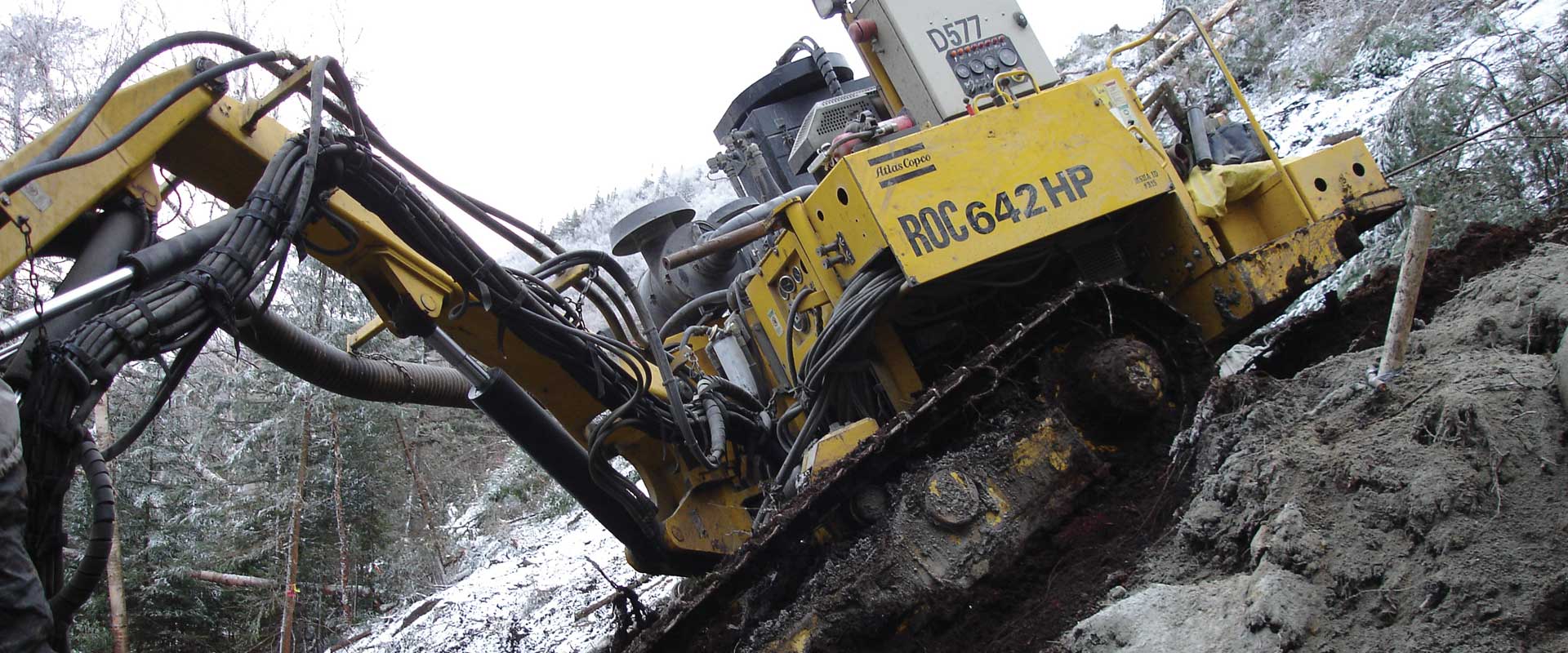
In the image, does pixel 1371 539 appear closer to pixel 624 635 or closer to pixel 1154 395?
pixel 1154 395

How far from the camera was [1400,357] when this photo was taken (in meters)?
3.57

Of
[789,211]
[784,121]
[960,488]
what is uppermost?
[784,121]

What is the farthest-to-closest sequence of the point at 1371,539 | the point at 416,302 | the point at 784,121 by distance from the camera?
the point at 784,121, the point at 416,302, the point at 1371,539

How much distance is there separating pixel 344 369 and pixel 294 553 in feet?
25.7

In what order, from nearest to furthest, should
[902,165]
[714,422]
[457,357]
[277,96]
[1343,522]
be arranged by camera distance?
[1343,522]
[277,96]
[902,165]
[457,357]
[714,422]

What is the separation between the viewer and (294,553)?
12.0 m

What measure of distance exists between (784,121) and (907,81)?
326 cm

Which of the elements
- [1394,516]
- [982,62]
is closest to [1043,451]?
[1394,516]

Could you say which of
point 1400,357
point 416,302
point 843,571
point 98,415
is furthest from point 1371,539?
point 98,415

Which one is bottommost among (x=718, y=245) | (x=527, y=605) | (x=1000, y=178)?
(x=527, y=605)

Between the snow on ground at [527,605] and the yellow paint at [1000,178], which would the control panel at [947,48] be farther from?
the snow on ground at [527,605]

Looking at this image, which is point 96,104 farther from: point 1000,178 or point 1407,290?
point 1407,290

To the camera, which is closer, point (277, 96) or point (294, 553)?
point (277, 96)

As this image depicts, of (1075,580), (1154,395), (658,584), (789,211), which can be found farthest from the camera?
(658,584)
